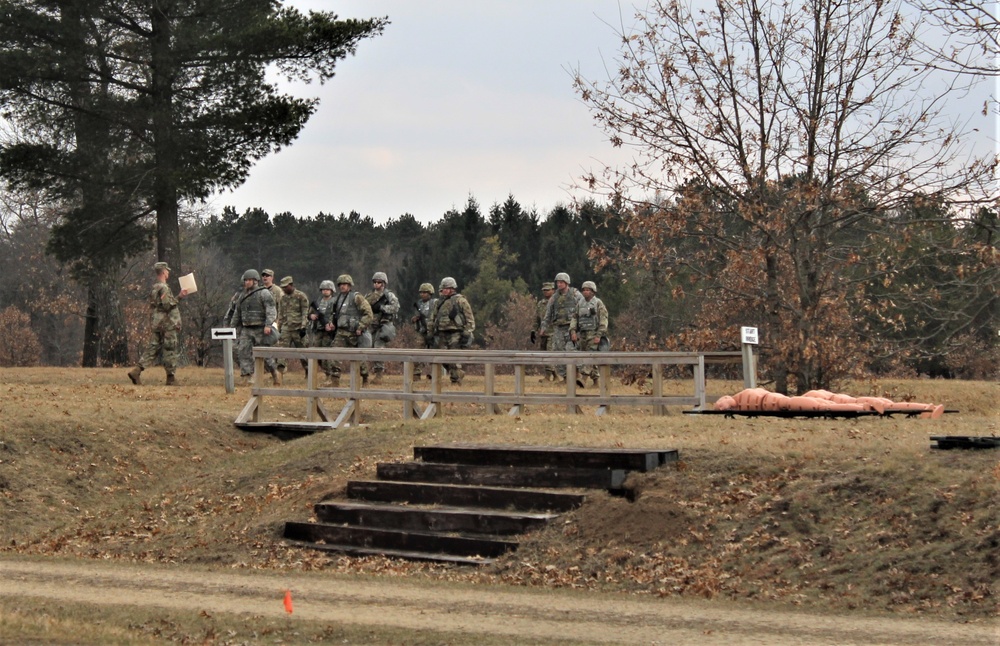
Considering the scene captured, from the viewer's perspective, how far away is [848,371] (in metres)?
22.2

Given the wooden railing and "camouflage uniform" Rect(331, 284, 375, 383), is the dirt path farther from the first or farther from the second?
"camouflage uniform" Rect(331, 284, 375, 383)

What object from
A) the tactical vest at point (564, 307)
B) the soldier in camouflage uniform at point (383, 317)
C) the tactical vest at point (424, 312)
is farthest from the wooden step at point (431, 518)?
the tactical vest at point (424, 312)

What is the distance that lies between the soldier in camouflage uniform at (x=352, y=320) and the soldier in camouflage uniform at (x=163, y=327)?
10.5 feet

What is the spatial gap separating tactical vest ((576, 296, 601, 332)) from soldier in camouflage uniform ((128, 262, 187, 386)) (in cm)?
773

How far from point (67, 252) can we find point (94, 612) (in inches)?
996

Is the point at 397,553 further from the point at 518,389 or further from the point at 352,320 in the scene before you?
the point at 352,320

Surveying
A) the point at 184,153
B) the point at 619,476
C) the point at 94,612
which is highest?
the point at 184,153

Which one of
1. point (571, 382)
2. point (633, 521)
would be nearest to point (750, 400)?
point (571, 382)

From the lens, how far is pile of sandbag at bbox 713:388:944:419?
58.4ft

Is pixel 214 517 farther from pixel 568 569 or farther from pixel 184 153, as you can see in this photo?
pixel 184 153

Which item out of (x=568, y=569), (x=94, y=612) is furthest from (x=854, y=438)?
(x=94, y=612)

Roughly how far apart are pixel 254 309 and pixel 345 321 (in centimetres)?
192

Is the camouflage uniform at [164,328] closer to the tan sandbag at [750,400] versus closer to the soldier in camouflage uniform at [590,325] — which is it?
the soldier in camouflage uniform at [590,325]

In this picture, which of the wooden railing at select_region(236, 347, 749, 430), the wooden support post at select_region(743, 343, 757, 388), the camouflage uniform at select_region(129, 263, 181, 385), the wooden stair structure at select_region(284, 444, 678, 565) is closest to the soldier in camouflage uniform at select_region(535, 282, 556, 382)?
the wooden railing at select_region(236, 347, 749, 430)
